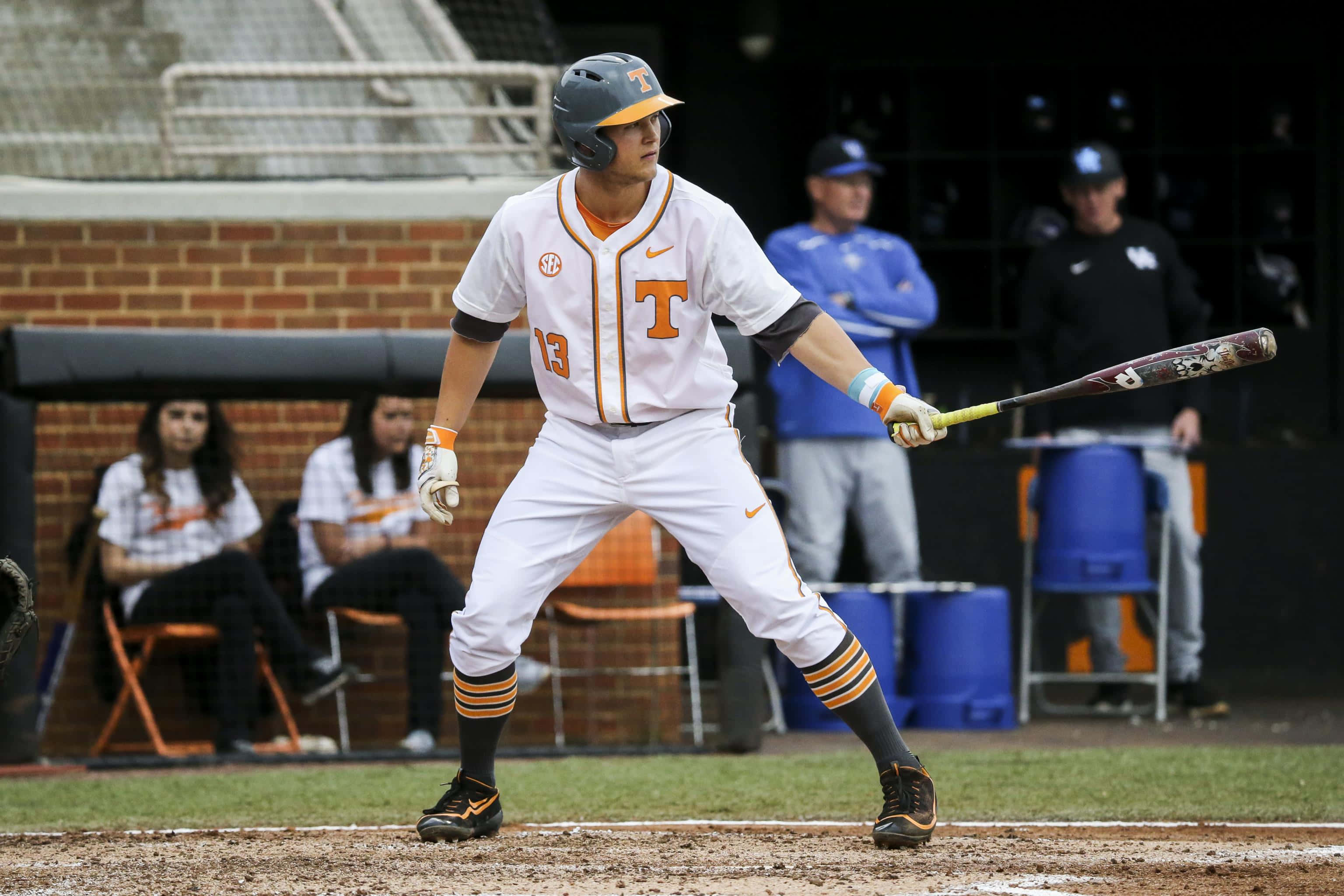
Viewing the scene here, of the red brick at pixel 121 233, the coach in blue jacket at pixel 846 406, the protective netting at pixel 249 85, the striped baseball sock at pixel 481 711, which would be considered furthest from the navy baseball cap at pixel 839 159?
the striped baseball sock at pixel 481 711

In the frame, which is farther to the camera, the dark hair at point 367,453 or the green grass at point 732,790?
the dark hair at point 367,453

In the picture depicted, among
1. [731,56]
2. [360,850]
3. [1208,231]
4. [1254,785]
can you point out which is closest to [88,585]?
[360,850]

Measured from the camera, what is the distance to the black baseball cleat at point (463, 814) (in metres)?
4.68

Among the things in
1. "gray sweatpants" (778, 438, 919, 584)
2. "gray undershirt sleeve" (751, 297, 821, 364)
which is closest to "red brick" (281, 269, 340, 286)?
"gray sweatpants" (778, 438, 919, 584)

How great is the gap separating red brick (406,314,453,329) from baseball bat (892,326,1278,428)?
3.61 meters

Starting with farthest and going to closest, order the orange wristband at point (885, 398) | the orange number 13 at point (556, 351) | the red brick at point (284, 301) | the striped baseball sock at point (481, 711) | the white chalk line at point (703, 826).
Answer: the red brick at point (284, 301) < the white chalk line at point (703, 826) < the striped baseball sock at point (481, 711) < the orange number 13 at point (556, 351) < the orange wristband at point (885, 398)

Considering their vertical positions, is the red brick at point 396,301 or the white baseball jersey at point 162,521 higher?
the red brick at point 396,301

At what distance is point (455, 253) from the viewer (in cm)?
756

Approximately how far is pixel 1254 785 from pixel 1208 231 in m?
5.44

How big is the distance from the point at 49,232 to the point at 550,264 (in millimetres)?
3750

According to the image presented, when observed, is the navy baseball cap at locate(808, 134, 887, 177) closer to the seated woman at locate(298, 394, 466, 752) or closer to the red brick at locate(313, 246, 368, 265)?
the red brick at locate(313, 246, 368, 265)

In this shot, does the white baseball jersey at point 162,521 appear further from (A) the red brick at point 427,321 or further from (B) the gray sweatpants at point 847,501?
(B) the gray sweatpants at point 847,501

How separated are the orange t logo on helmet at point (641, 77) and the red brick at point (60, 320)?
3825mm

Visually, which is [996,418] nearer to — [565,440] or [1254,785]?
[1254,785]
